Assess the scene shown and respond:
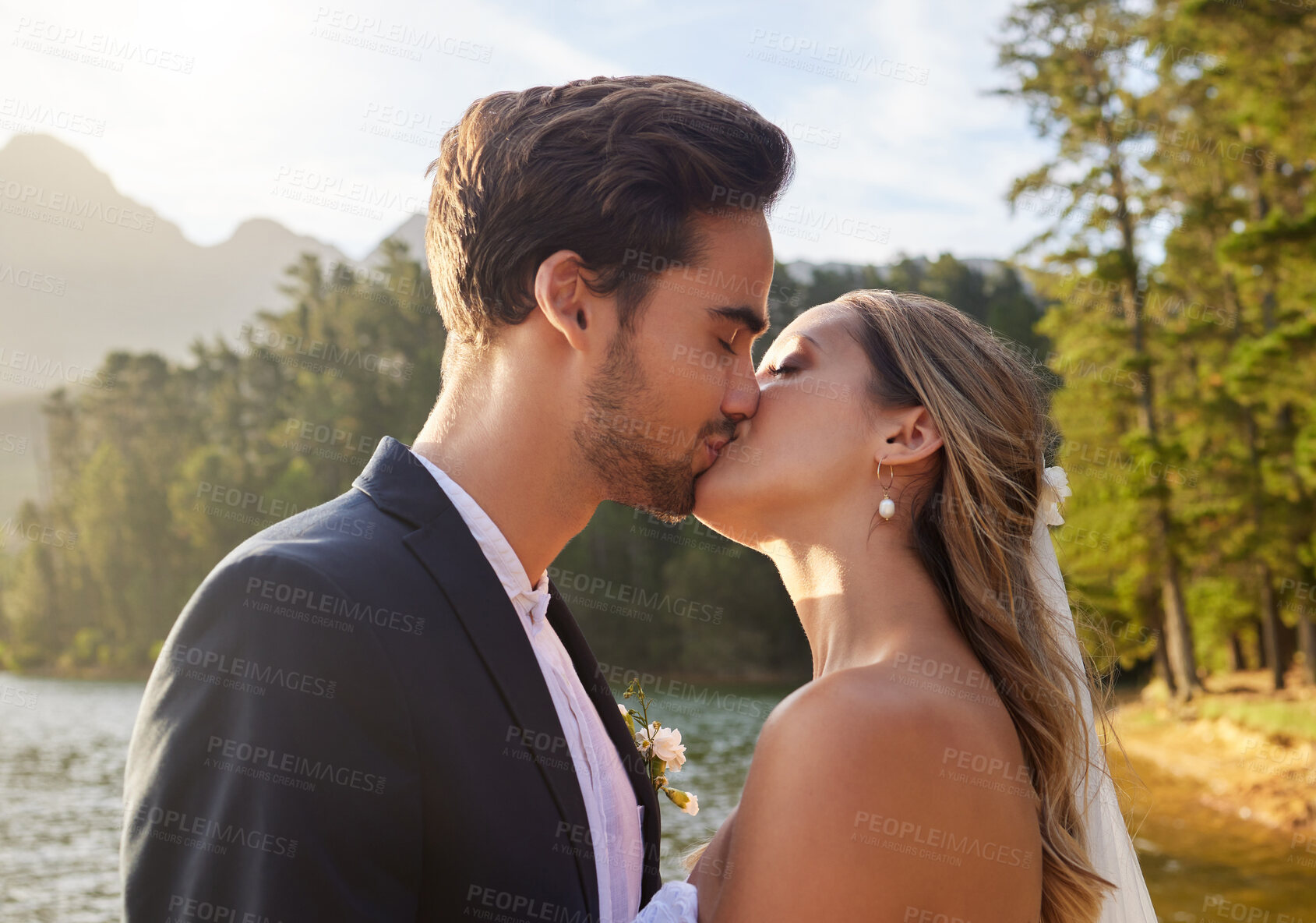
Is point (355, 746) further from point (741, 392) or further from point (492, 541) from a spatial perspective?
point (741, 392)

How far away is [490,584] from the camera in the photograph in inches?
88.0

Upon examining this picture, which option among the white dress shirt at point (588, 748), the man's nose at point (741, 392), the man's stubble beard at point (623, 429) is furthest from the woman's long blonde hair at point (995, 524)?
the white dress shirt at point (588, 748)

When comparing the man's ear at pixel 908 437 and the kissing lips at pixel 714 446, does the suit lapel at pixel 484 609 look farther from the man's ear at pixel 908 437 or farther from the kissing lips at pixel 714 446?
the man's ear at pixel 908 437

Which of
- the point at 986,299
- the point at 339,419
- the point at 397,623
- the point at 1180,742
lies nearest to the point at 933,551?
the point at 397,623

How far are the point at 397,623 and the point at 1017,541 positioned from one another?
1869 mm

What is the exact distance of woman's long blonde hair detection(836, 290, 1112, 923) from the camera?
2.70m

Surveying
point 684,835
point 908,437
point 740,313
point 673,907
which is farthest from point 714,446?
point 684,835

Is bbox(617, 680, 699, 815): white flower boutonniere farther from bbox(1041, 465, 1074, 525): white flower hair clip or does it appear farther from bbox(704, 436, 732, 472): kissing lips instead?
bbox(1041, 465, 1074, 525): white flower hair clip

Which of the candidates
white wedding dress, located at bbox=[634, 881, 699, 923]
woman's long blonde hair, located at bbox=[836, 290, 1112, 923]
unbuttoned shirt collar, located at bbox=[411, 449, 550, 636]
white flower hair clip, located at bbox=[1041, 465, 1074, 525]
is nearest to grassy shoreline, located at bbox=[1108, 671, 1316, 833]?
white flower hair clip, located at bbox=[1041, 465, 1074, 525]

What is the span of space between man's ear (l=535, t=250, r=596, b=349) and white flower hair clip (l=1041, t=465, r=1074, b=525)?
1.52 m

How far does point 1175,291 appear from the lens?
22328 millimetres

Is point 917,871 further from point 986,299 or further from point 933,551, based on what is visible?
point 986,299

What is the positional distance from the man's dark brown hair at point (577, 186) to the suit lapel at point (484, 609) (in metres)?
0.57

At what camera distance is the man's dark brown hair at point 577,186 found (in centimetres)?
261
